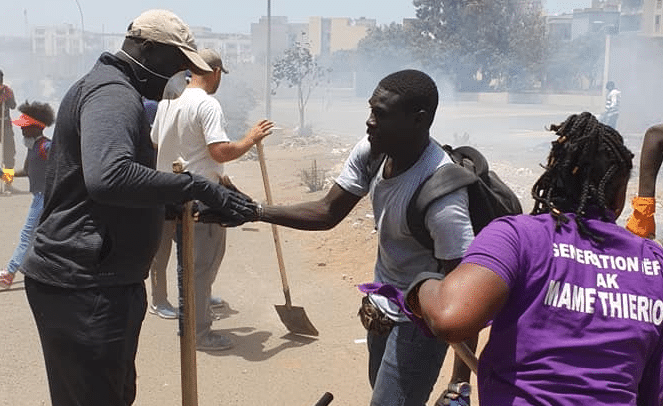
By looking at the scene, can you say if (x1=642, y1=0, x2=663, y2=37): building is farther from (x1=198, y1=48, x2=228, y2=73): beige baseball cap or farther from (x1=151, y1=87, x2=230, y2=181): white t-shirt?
(x1=151, y1=87, x2=230, y2=181): white t-shirt

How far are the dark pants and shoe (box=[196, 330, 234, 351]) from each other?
2.41m

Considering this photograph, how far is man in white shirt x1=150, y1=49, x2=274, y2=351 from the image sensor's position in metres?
4.84

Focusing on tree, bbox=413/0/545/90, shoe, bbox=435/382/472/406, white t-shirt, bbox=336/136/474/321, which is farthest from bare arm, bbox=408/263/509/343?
tree, bbox=413/0/545/90

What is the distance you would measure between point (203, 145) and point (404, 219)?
2350mm

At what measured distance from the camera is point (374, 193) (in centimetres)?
303

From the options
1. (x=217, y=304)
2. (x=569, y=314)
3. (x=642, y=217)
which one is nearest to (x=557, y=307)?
(x=569, y=314)

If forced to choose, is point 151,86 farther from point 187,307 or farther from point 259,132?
point 259,132

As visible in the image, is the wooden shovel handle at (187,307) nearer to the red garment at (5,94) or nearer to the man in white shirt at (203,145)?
the man in white shirt at (203,145)

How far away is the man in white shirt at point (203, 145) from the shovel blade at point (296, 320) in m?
0.45

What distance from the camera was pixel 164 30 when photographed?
277cm

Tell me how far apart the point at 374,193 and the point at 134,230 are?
0.89 m

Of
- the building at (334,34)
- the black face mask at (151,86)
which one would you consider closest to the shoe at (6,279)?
the black face mask at (151,86)

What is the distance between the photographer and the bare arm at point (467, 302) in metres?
1.74

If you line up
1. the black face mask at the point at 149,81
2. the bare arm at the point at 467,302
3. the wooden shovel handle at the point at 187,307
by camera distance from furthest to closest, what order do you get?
the wooden shovel handle at the point at 187,307
the black face mask at the point at 149,81
the bare arm at the point at 467,302
